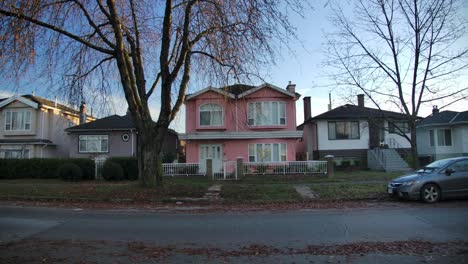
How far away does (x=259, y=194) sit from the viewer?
15.0 metres

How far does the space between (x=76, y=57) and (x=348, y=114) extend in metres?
23.1

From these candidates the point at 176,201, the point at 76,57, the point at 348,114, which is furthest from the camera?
the point at 348,114

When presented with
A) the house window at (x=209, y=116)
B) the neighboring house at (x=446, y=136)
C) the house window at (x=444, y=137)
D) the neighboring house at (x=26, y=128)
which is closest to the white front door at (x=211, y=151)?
the house window at (x=209, y=116)

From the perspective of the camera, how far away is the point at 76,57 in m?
15.3

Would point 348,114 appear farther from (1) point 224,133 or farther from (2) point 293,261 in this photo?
(2) point 293,261

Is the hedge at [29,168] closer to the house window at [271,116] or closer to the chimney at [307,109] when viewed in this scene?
the house window at [271,116]

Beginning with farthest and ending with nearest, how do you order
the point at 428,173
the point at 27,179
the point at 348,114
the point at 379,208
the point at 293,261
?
the point at 348,114, the point at 27,179, the point at 428,173, the point at 379,208, the point at 293,261

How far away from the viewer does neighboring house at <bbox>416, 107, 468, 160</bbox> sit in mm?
32625

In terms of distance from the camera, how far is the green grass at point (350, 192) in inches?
554

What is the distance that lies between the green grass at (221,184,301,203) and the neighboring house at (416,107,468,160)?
77.9 ft

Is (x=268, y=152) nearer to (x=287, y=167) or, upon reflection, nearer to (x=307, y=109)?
(x=287, y=167)

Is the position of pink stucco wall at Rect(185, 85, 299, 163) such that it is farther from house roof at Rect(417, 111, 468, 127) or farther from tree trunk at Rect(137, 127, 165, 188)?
house roof at Rect(417, 111, 468, 127)

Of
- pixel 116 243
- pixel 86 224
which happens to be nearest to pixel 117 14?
pixel 86 224

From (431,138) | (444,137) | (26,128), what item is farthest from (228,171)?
(444,137)
